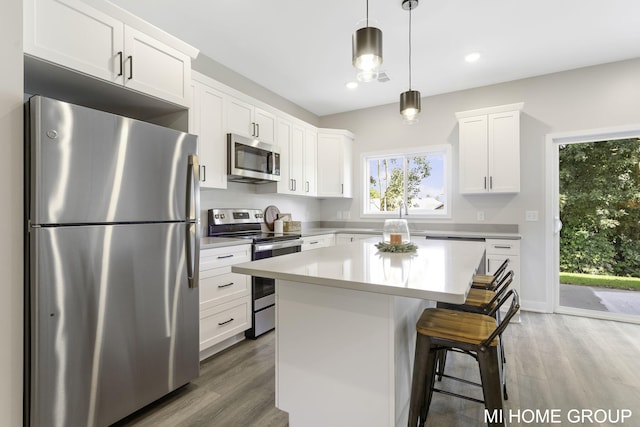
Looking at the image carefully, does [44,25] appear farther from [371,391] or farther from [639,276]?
[639,276]

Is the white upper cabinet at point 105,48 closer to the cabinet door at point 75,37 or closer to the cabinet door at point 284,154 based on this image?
the cabinet door at point 75,37

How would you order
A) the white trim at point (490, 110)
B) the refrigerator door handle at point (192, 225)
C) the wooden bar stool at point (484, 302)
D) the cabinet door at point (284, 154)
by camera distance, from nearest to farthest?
the wooden bar stool at point (484, 302)
the refrigerator door handle at point (192, 225)
the white trim at point (490, 110)
the cabinet door at point (284, 154)

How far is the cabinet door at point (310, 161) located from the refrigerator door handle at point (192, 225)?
2341 mm

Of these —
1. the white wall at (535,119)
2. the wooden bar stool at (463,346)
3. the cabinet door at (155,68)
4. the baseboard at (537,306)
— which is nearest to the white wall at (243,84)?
the cabinet door at (155,68)

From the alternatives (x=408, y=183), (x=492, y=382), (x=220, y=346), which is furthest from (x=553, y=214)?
(x=220, y=346)

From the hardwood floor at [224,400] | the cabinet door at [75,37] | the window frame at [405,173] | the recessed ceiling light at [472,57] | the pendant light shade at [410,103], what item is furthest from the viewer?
the window frame at [405,173]

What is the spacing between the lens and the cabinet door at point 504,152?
362cm

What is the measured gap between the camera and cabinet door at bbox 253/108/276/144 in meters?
3.46

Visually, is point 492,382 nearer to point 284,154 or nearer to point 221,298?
point 221,298

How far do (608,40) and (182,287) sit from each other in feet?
14.2

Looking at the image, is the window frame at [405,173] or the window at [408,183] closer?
the window frame at [405,173]

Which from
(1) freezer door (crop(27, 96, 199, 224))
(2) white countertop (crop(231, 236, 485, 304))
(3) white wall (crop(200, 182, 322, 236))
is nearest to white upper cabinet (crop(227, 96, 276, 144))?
(3) white wall (crop(200, 182, 322, 236))

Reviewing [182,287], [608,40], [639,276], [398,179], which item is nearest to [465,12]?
[608,40]

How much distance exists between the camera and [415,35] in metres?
2.86
